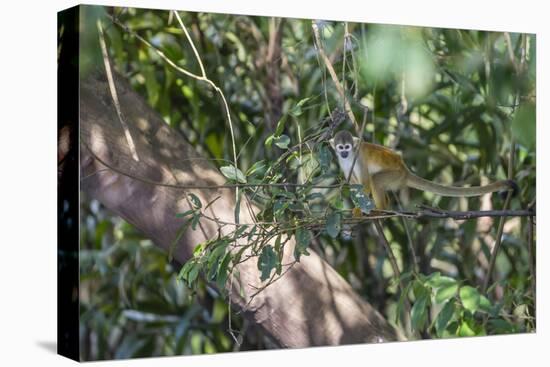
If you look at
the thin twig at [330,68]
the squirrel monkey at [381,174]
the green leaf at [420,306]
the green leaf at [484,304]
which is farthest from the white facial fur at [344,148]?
the green leaf at [484,304]

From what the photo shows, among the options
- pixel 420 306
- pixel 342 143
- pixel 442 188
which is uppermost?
pixel 342 143

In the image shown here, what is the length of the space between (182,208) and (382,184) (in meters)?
1.07

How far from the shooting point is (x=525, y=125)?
5.45 metres

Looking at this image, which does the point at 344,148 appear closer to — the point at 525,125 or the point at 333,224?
the point at 333,224

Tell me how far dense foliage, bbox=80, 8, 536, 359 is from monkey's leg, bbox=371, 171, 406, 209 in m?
0.15

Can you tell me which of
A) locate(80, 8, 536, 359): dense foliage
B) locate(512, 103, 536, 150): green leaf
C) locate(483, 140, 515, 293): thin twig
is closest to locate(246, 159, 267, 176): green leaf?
locate(80, 8, 536, 359): dense foliage

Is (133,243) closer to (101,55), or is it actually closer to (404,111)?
(101,55)

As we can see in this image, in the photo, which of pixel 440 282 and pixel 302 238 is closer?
pixel 302 238

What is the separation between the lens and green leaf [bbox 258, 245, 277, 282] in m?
4.46

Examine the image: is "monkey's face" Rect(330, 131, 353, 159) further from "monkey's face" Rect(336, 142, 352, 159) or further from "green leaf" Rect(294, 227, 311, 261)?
"green leaf" Rect(294, 227, 311, 261)

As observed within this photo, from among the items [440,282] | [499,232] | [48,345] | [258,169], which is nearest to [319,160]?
[258,169]

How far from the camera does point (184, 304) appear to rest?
477 cm

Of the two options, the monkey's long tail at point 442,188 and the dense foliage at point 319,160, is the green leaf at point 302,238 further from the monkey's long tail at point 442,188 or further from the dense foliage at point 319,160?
the monkey's long tail at point 442,188

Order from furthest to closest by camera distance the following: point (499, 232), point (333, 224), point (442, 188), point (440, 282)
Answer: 1. point (499, 232)
2. point (442, 188)
3. point (440, 282)
4. point (333, 224)
